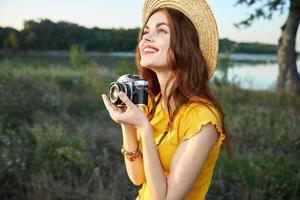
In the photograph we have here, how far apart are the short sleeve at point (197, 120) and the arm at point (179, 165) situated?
0.7 inches

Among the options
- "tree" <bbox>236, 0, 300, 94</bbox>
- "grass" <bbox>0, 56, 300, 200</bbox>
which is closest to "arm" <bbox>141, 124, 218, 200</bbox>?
"grass" <bbox>0, 56, 300, 200</bbox>

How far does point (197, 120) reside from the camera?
153 centimetres

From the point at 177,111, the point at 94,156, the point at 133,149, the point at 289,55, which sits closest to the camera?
the point at 177,111

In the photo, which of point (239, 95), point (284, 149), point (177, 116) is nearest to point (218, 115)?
point (177, 116)

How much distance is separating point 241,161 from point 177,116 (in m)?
2.63

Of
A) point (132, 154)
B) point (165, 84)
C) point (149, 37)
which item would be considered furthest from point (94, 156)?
point (149, 37)

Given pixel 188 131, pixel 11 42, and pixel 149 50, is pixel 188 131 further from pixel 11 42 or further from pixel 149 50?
pixel 11 42

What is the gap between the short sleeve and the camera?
4.98 ft

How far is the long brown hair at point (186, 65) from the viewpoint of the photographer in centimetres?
161

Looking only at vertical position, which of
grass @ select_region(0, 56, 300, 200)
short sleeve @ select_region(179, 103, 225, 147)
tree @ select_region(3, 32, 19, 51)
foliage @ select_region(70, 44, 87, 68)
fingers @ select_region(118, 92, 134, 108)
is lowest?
grass @ select_region(0, 56, 300, 200)

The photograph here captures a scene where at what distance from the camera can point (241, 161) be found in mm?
4055

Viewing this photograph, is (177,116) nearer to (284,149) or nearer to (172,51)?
(172,51)

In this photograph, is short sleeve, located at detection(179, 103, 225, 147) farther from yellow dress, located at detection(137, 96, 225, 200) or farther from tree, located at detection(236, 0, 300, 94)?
tree, located at detection(236, 0, 300, 94)

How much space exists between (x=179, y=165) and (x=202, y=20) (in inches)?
23.6
